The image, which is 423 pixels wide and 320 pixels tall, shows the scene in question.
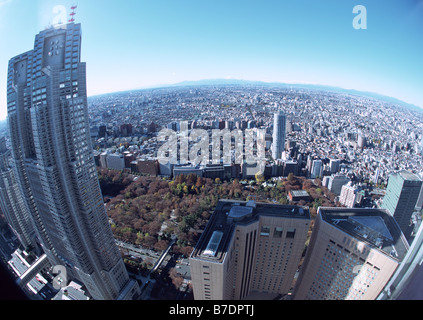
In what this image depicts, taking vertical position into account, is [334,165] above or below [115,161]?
above

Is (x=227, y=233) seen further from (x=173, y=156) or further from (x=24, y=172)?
(x=173, y=156)

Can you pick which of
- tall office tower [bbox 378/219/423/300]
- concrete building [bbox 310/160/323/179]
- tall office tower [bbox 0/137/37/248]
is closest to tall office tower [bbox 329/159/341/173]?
concrete building [bbox 310/160/323/179]

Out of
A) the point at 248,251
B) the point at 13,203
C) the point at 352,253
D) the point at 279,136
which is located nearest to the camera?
the point at 352,253

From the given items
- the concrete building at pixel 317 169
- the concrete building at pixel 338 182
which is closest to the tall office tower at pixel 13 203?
the concrete building at pixel 338 182

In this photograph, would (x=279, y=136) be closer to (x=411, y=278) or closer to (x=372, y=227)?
(x=372, y=227)

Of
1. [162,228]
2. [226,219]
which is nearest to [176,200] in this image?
[162,228]

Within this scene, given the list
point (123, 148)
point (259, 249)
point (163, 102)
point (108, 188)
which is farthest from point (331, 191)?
point (163, 102)

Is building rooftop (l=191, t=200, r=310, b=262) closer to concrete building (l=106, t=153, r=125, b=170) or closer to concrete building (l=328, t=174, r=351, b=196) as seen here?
concrete building (l=328, t=174, r=351, b=196)
